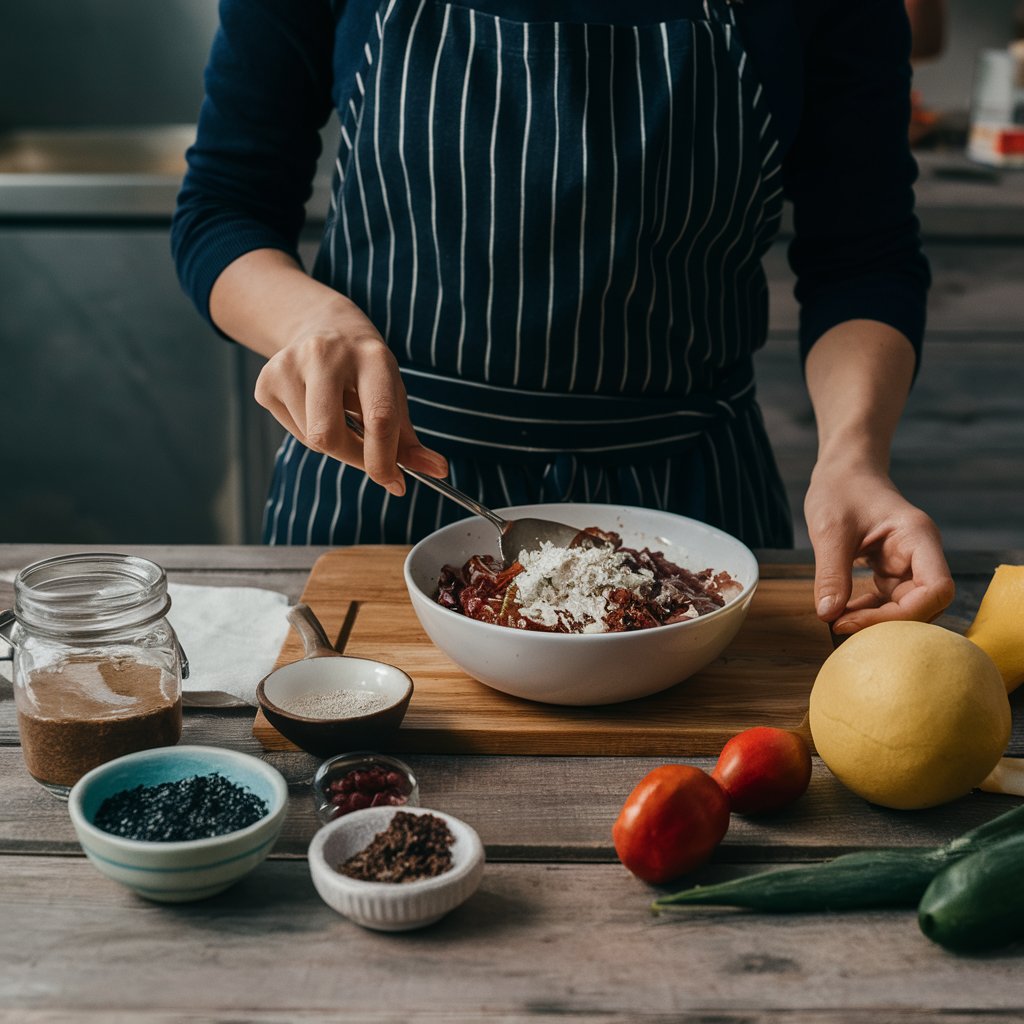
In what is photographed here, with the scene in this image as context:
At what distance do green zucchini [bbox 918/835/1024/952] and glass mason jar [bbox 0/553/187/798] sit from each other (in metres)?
0.55

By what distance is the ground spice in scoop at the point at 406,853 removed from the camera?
703 mm

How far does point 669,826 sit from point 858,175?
92 cm

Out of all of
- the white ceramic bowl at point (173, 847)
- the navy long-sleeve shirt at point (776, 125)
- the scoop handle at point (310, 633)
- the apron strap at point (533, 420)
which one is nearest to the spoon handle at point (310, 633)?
the scoop handle at point (310, 633)

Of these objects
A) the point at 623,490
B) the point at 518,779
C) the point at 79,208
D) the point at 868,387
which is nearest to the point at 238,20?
the point at 623,490

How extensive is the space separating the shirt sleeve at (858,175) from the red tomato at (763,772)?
683mm

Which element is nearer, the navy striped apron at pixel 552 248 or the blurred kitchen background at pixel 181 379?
the navy striped apron at pixel 552 248

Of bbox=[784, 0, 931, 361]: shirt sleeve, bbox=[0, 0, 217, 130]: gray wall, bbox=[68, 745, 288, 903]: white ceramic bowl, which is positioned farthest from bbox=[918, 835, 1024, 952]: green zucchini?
bbox=[0, 0, 217, 130]: gray wall

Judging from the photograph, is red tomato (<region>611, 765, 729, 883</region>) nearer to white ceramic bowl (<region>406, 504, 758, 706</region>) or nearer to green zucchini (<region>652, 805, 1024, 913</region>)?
green zucchini (<region>652, 805, 1024, 913</region>)

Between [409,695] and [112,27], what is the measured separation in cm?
284

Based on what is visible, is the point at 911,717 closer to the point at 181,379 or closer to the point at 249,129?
the point at 249,129

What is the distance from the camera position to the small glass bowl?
79cm

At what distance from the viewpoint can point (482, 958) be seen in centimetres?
68

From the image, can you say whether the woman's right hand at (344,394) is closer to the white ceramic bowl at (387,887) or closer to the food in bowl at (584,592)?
the food in bowl at (584,592)

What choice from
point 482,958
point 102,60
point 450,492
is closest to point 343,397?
point 450,492
